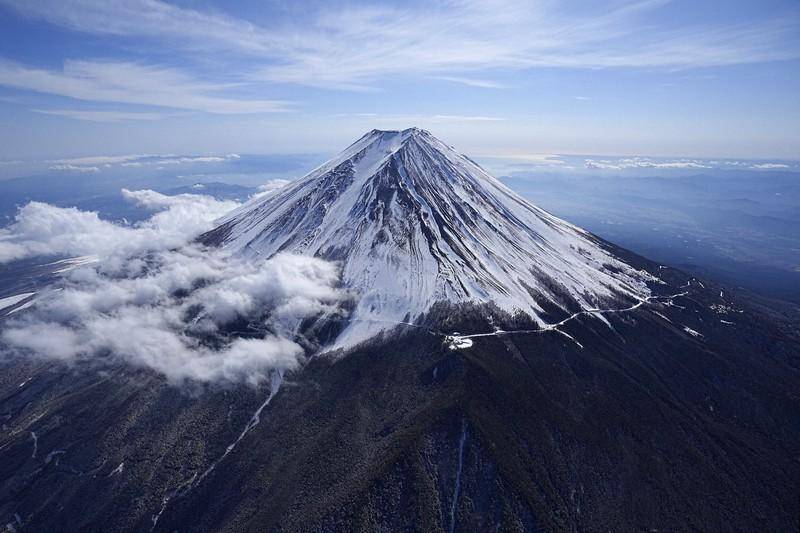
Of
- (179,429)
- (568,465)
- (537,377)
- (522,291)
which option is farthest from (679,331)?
(179,429)

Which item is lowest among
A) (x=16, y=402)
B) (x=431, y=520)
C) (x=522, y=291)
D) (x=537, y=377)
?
(x=16, y=402)

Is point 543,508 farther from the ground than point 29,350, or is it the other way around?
point 543,508

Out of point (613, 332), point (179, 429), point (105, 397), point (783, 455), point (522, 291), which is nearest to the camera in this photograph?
point (783, 455)

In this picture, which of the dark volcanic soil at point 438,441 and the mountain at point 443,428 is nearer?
the dark volcanic soil at point 438,441

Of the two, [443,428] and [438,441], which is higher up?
[443,428]

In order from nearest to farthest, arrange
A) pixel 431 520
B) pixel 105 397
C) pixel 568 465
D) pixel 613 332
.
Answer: pixel 431 520
pixel 568 465
pixel 105 397
pixel 613 332

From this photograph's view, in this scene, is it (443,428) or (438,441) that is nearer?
(438,441)

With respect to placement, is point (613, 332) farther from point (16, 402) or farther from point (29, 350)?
point (29, 350)

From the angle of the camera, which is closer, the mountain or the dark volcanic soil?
the dark volcanic soil
